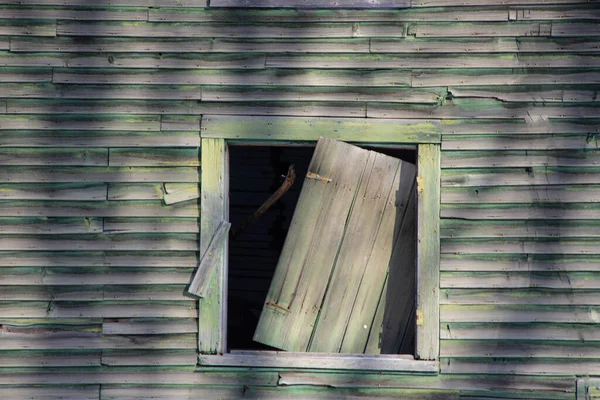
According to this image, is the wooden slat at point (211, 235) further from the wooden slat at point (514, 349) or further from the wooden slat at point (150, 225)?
the wooden slat at point (514, 349)

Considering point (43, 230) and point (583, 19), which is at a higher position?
point (583, 19)

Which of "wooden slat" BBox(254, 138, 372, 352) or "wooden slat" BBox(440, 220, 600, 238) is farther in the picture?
"wooden slat" BBox(254, 138, 372, 352)

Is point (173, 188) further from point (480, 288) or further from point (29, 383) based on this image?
point (480, 288)

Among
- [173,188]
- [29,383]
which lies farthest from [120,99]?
[29,383]

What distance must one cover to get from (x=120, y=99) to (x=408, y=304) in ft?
7.85

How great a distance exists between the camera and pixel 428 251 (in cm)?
442

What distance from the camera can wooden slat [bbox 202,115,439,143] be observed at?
4.46 meters

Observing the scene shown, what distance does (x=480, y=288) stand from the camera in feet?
14.5

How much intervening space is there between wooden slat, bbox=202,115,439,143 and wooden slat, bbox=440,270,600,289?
946mm

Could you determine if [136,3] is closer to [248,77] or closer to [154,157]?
[248,77]

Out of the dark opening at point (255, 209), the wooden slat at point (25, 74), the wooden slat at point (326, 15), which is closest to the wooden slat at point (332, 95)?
the wooden slat at point (326, 15)

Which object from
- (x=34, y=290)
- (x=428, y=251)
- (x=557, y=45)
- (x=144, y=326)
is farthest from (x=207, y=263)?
(x=557, y=45)

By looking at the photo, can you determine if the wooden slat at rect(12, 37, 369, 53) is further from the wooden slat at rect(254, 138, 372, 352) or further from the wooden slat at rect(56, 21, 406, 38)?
the wooden slat at rect(254, 138, 372, 352)

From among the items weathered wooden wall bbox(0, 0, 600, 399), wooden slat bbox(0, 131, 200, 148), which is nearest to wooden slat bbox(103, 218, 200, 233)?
weathered wooden wall bbox(0, 0, 600, 399)
